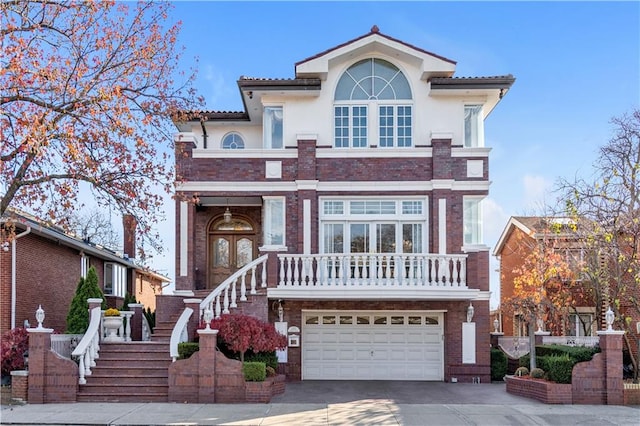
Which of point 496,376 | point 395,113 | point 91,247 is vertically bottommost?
point 496,376

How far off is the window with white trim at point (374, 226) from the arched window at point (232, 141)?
159 inches

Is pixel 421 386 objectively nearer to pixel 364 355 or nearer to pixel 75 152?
pixel 364 355

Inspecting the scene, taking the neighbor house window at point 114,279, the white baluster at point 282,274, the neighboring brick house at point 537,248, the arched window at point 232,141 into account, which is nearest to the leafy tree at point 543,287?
the neighboring brick house at point 537,248

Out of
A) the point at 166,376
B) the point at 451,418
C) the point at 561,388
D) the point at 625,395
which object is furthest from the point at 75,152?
the point at 625,395

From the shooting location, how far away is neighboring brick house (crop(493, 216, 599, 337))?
1948 centimetres

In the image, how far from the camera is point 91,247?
2319 cm

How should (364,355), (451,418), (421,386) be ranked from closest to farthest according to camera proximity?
(451,418) → (421,386) → (364,355)

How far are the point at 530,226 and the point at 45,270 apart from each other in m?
A: 18.1

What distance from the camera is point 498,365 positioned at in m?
18.9

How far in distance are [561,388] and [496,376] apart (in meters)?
4.43

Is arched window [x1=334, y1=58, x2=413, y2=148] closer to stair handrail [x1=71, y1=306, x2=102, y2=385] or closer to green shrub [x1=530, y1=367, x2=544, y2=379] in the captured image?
green shrub [x1=530, y1=367, x2=544, y2=379]

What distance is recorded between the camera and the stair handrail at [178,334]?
48.0 feet

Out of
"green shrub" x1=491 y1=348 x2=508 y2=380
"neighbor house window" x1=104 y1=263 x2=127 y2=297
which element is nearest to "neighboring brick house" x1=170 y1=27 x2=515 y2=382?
"green shrub" x1=491 y1=348 x2=508 y2=380

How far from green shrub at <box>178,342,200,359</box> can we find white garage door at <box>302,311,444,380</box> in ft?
16.2
